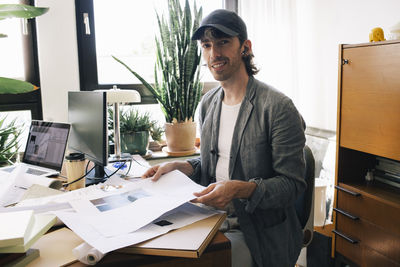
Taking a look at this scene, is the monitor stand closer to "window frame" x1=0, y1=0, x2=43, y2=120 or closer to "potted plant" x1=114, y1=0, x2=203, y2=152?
"potted plant" x1=114, y1=0, x2=203, y2=152

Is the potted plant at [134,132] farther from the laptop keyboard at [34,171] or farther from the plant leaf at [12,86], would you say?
the plant leaf at [12,86]

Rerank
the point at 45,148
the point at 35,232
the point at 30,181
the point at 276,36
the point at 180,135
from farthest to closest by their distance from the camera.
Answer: the point at 276,36 < the point at 180,135 < the point at 45,148 < the point at 30,181 < the point at 35,232

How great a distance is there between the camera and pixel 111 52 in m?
2.90

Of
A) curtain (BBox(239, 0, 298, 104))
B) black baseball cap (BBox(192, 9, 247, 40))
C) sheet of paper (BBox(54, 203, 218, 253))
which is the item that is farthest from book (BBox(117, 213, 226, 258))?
curtain (BBox(239, 0, 298, 104))

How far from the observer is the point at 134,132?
8.11 feet

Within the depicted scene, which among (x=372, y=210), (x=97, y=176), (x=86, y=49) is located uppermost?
(x=86, y=49)

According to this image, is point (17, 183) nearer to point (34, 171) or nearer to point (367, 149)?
point (34, 171)

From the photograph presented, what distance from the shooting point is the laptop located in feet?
5.59

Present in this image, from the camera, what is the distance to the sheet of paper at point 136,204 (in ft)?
3.27

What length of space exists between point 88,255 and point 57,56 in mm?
2111

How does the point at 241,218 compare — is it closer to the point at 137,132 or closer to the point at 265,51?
the point at 137,132

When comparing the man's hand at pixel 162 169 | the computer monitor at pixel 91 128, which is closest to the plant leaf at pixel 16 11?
the computer monitor at pixel 91 128

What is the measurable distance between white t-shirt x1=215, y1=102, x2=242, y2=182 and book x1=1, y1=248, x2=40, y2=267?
0.87 m

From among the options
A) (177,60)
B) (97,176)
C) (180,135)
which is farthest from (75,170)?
(177,60)
